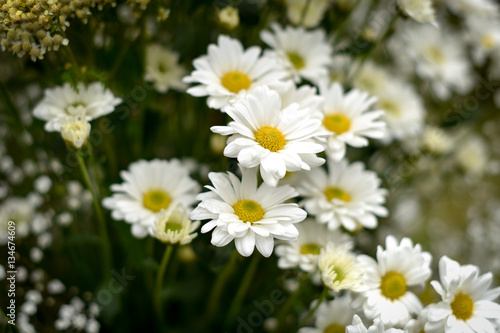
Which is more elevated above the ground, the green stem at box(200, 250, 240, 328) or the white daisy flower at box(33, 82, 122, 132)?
the white daisy flower at box(33, 82, 122, 132)

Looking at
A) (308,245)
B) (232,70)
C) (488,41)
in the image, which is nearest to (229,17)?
(232,70)

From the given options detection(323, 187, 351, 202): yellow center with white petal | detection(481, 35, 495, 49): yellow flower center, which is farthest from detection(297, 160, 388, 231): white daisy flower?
detection(481, 35, 495, 49): yellow flower center

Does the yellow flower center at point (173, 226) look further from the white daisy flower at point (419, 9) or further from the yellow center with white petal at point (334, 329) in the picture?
the white daisy flower at point (419, 9)

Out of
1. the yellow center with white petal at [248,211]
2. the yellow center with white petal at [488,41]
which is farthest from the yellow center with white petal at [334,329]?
the yellow center with white petal at [488,41]

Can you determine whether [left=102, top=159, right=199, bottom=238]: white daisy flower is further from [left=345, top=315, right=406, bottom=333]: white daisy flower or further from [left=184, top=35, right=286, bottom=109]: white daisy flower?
[left=345, top=315, right=406, bottom=333]: white daisy flower

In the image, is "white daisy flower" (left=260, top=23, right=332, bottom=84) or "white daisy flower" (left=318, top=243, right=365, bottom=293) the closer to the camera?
"white daisy flower" (left=318, top=243, right=365, bottom=293)

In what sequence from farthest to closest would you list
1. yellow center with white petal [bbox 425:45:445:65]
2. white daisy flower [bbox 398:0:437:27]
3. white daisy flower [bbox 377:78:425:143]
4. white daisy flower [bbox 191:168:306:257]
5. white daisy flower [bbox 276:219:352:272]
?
yellow center with white petal [bbox 425:45:445:65]
white daisy flower [bbox 377:78:425:143]
white daisy flower [bbox 398:0:437:27]
white daisy flower [bbox 276:219:352:272]
white daisy flower [bbox 191:168:306:257]
